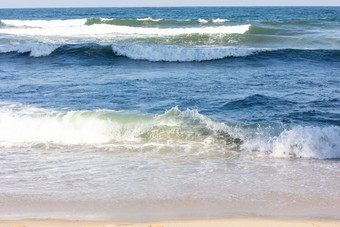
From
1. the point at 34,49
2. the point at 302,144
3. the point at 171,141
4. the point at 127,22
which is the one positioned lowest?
the point at 171,141

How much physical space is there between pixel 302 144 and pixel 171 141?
6.68 ft

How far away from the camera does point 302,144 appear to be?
6.19m

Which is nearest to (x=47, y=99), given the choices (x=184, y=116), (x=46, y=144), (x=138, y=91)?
(x=138, y=91)

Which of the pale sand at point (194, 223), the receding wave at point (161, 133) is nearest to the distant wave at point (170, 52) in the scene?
the receding wave at point (161, 133)

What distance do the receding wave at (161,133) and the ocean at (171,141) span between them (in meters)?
0.02

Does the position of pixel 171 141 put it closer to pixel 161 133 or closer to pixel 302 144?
pixel 161 133

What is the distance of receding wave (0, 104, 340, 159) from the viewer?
6.23 m

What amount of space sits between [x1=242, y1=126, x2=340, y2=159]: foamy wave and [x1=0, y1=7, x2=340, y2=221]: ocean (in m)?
0.02

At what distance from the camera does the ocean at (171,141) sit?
427 centimetres

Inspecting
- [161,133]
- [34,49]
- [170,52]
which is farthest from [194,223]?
[34,49]

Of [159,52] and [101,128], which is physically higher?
[159,52]

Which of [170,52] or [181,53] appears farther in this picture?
[170,52]

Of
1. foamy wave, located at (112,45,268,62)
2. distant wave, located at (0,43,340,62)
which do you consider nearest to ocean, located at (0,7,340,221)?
distant wave, located at (0,43,340,62)

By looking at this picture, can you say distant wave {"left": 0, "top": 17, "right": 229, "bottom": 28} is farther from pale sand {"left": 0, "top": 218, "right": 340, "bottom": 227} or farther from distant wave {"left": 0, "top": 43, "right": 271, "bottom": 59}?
pale sand {"left": 0, "top": 218, "right": 340, "bottom": 227}
